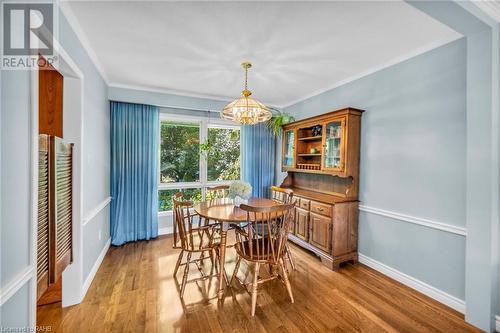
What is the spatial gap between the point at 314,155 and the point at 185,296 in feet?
8.94

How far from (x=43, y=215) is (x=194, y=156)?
3.01 meters

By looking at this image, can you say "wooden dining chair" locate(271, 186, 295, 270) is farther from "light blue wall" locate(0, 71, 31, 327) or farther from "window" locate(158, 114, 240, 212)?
"light blue wall" locate(0, 71, 31, 327)

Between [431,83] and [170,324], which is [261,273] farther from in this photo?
[431,83]

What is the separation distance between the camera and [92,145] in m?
2.62

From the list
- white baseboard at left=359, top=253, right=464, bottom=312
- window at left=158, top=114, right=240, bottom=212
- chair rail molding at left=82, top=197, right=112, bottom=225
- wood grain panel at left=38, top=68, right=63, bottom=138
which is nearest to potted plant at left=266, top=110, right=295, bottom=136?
window at left=158, top=114, right=240, bottom=212

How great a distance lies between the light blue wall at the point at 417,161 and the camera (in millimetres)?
2162

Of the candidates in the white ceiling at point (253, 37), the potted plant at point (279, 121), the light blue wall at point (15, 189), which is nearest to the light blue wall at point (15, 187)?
the light blue wall at point (15, 189)

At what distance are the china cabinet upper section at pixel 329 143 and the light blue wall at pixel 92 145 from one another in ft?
9.63

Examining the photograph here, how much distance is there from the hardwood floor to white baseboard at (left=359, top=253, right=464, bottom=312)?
0.23 feet

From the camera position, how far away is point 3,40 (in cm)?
113

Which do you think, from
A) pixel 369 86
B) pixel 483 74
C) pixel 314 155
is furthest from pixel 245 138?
pixel 483 74

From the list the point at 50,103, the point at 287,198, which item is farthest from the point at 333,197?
the point at 50,103

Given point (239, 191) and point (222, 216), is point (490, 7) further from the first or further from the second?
point (222, 216)

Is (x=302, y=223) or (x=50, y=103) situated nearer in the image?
(x=50, y=103)
